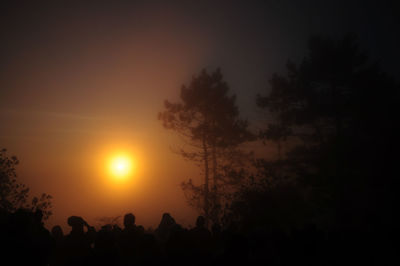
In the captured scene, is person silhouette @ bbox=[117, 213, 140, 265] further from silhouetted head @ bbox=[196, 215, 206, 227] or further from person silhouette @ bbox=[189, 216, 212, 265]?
silhouetted head @ bbox=[196, 215, 206, 227]

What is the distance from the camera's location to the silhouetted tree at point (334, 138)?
1628 cm

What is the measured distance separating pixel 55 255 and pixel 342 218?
52.6 ft

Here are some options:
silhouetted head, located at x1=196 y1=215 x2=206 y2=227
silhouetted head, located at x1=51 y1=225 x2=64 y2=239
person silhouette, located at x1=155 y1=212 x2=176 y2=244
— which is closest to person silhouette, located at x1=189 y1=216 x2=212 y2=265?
silhouetted head, located at x1=196 y1=215 x2=206 y2=227

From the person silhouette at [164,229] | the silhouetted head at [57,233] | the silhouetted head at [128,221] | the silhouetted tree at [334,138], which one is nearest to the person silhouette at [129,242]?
the silhouetted head at [128,221]

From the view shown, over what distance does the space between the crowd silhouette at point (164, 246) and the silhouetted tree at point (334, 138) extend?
770 centimetres

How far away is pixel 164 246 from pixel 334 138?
1482 centimetres

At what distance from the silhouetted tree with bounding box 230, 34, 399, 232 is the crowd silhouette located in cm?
770

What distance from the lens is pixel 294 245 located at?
8.16 m

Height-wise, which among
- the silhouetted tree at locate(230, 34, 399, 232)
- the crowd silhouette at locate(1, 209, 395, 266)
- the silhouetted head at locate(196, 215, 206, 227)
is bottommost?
the crowd silhouette at locate(1, 209, 395, 266)

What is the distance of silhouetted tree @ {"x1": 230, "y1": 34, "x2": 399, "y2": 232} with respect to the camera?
16.3 metres

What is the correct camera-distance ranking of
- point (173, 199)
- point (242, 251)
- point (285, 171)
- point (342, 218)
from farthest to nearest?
1. point (173, 199)
2. point (285, 171)
3. point (342, 218)
4. point (242, 251)

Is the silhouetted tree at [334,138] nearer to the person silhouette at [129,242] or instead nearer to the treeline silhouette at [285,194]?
the treeline silhouette at [285,194]

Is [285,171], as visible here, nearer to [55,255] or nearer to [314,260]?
[314,260]

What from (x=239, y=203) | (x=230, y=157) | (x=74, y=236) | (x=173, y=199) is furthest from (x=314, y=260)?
(x=173, y=199)
